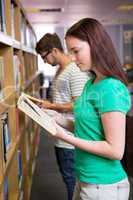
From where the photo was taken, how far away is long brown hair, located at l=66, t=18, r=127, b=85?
3.94 ft

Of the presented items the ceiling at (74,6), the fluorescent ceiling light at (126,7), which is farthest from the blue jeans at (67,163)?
the fluorescent ceiling light at (126,7)

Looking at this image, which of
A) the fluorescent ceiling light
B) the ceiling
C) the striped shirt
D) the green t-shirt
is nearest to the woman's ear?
the striped shirt

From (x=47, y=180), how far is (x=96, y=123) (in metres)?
2.26

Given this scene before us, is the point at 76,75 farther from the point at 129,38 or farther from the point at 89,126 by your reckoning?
the point at 129,38

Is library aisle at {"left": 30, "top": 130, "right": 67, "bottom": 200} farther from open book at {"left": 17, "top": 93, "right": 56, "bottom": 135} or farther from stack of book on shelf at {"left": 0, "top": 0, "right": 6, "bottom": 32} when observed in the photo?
open book at {"left": 17, "top": 93, "right": 56, "bottom": 135}

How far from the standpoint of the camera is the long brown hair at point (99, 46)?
3.94 feet

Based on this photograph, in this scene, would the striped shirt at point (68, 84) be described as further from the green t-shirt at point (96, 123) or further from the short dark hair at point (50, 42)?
the green t-shirt at point (96, 123)

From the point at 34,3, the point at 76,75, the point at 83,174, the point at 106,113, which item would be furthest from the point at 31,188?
the point at 34,3

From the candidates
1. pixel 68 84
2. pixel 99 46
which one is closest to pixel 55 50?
pixel 68 84

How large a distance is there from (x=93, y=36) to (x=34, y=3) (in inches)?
208

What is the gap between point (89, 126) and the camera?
1.25 metres

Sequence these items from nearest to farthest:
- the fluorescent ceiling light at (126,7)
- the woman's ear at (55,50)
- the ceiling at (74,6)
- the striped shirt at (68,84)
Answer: the striped shirt at (68,84) < the woman's ear at (55,50) < the ceiling at (74,6) < the fluorescent ceiling light at (126,7)

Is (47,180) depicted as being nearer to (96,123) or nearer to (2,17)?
(2,17)

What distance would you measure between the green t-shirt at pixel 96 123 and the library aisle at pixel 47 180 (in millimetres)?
1687
